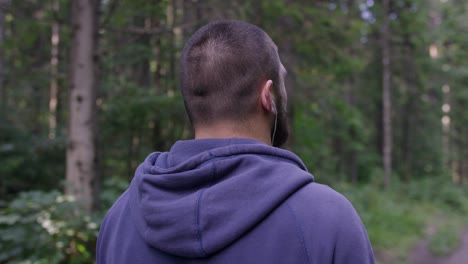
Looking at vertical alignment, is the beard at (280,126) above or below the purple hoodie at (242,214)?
above

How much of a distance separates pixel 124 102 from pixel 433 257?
359 inches

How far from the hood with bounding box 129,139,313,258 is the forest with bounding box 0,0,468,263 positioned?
79.2 inches

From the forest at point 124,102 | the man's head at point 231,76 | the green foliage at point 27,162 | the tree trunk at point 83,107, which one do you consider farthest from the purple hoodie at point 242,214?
the green foliage at point 27,162

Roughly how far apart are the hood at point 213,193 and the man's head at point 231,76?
0.10 m

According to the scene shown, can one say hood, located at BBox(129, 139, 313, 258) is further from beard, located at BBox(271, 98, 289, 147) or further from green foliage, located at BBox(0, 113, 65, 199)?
green foliage, located at BBox(0, 113, 65, 199)

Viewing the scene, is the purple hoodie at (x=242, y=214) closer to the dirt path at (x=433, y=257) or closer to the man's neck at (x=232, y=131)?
the man's neck at (x=232, y=131)

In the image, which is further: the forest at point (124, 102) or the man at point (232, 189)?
the forest at point (124, 102)

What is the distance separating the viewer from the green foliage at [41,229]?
4887 mm

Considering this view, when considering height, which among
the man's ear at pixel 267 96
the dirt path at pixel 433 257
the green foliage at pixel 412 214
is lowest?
the green foliage at pixel 412 214

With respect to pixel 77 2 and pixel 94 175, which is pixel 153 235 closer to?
pixel 94 175

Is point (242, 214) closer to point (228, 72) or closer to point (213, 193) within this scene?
point (213, 193)

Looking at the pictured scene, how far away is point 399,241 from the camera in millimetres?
13586

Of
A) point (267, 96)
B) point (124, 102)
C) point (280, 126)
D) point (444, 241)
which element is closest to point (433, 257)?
point (444, 241)

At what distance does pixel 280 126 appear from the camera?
1582mm
